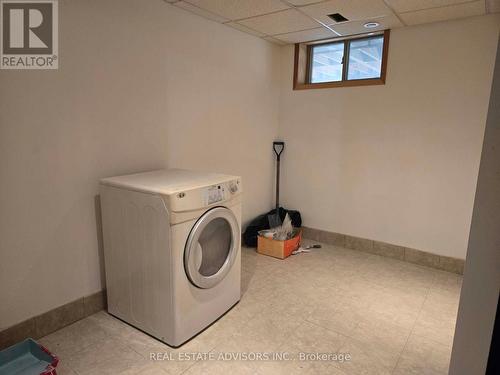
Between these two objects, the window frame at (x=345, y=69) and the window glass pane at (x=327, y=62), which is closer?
the window frame at (x=345, y=69)

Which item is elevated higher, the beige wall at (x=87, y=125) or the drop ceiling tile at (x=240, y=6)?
the drop ceiling tile at (x=240, y=6)

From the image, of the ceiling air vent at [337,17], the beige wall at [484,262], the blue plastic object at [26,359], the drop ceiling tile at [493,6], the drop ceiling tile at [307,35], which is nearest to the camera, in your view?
the beige wall at [484,262]

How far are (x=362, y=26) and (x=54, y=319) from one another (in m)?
3.40

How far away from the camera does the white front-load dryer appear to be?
1871 mm

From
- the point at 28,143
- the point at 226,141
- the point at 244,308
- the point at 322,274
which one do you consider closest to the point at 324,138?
the point at 226,141

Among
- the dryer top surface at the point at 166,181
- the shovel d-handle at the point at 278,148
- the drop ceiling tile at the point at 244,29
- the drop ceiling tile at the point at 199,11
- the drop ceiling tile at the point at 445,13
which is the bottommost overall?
the dryer top surface at the point at 166,181

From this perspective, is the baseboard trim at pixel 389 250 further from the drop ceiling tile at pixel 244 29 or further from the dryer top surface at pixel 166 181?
the drop ceiling tile at pixel 244 29

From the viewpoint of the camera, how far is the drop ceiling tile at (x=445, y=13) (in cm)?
253

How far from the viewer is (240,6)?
2.59m

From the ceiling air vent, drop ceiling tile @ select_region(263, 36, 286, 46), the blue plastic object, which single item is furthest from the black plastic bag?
the blue plastic object

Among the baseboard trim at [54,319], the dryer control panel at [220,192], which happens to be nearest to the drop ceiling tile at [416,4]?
the dryer control panel at [220,192]

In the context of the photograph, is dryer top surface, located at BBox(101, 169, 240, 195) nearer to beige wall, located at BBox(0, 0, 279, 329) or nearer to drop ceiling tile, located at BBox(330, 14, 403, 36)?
beige wall, located at BBox(0, 0, 279, 329)

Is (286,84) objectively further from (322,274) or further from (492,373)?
(492,373)

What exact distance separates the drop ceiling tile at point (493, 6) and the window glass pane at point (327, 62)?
1.32 m
